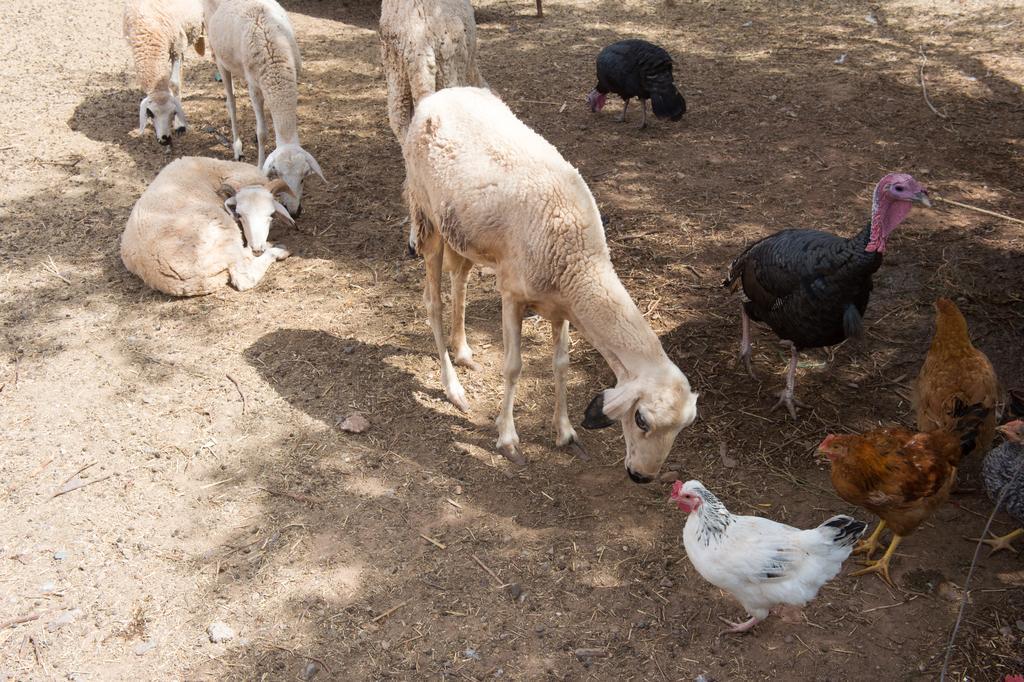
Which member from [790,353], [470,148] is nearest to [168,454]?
[470,148]

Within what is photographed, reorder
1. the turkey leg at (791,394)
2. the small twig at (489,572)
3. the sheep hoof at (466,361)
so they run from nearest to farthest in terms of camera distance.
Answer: the small twig at (489,572)
the turkey leg at (791,394)
the sheep hoof at (466,361)

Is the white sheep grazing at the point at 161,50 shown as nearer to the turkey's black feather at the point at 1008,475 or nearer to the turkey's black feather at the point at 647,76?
the turkey's black feather at the point at 647,76

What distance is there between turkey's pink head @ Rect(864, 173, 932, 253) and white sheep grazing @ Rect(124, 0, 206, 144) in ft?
24.7

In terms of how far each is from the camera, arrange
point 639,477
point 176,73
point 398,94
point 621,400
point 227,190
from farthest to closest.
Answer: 1. point 176,73
2. point 227,190
3. point 398,94
4. point 639,477
5. point 621,400

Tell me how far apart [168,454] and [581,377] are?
2.82 metres

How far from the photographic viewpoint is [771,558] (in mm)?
3588

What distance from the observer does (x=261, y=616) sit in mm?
4000

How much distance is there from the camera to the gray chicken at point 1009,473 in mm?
3820

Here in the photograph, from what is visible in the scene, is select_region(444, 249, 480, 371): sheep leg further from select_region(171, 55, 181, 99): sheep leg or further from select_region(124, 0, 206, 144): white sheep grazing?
A: select_region(171, 55, 181, 99): sheep leg

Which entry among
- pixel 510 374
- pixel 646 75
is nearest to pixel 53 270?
pixel 510 374

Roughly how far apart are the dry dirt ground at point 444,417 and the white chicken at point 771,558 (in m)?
0.37

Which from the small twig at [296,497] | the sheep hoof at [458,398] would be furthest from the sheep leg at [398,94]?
the small twig at [296,497]

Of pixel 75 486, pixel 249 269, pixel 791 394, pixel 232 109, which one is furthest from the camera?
pixel 232 109

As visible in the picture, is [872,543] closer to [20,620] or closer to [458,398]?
[458,398]
